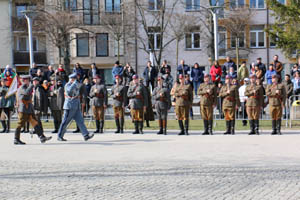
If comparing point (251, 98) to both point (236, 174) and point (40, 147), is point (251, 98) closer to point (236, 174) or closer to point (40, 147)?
point (40, 147)

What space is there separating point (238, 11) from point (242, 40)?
163 inches

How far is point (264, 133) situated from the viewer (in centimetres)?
1880

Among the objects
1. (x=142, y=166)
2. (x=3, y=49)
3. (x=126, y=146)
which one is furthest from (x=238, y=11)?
(x=142, y=166)

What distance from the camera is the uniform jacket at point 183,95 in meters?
A: 19.1

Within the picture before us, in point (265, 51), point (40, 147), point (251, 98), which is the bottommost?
point (40, 147)

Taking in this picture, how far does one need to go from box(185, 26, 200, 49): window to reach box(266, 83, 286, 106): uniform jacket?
2913cm

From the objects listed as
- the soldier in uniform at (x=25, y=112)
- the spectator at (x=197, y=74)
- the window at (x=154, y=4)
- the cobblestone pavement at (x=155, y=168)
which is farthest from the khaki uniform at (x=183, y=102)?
A: the window at (x=154, y=4)

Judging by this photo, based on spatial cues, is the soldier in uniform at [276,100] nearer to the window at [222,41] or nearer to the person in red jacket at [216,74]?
the person in red jacket at [216,74]

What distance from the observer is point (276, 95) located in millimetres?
18672

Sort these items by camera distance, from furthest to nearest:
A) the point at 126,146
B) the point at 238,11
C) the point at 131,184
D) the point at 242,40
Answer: the point at 242,40, the point at 238,11, the point at 126,146, the point at 131,184

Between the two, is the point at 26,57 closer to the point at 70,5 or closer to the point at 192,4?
the point at 70,5

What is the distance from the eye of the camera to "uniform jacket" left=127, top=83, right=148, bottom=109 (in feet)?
64.2

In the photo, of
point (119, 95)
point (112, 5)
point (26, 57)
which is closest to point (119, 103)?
point (119, 95)

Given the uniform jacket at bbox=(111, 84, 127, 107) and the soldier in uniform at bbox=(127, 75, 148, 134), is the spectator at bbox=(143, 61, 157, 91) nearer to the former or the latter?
the uniform jacket at bbox=(111, 84, 127, 107)
